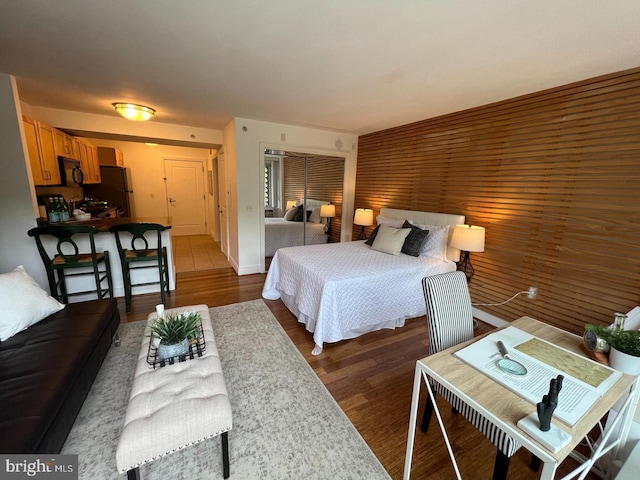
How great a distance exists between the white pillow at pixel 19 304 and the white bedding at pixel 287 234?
301 cm

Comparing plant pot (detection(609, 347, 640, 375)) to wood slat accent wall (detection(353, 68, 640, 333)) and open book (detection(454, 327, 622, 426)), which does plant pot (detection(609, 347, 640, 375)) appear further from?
wood slat accent wall (detection(353, 68, 640, 333))

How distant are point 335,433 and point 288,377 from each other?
0.57 meters

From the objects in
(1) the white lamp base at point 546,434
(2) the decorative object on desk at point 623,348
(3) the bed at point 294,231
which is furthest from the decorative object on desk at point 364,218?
(1) the white lamp base at point 546,434

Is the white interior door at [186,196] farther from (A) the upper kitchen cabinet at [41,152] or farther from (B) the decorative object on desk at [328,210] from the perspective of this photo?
(B) the decorative object on desk at [328,210]

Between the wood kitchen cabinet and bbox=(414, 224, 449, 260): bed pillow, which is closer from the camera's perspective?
bbox=(414, 224, 449, 260): bed pillow

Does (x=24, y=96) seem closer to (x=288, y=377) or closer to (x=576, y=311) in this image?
(x=288, y=377)

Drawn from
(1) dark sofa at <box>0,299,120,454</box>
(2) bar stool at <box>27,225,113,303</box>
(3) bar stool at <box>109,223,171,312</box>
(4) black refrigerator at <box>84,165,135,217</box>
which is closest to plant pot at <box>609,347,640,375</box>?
(1) dark sofa at <box>0,299,120,454</box>

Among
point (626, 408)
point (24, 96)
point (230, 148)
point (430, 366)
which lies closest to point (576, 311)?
point (626, 408)

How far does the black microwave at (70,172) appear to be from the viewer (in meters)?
3.53

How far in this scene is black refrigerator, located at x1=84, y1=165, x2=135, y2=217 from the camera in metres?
5.36

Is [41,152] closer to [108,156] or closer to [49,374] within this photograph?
[108,156]

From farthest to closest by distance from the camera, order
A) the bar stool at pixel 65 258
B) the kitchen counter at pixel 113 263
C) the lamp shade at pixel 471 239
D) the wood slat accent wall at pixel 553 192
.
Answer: the kitchen counter at pixel 113 263 → the lamp shade at pixel 471 239 → the bar stool at pixel 65 258 → the wood slat accent wall at pixel 553 192

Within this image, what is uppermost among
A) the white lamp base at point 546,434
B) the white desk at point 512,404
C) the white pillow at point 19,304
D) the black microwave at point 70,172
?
the black microwave at point 70,172

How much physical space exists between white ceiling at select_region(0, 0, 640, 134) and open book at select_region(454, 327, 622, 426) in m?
1.79
